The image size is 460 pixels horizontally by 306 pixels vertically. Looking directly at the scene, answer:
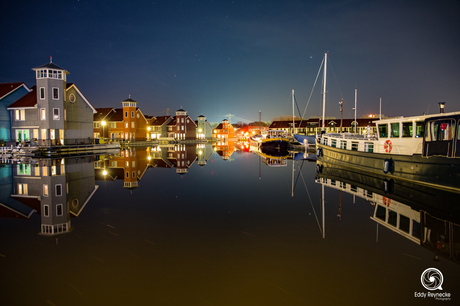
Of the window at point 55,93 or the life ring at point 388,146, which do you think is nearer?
the life ring at point 388,146

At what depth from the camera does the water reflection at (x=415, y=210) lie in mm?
7246

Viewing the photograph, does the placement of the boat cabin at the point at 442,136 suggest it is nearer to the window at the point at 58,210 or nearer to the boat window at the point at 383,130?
the boat window at the point at 383,130

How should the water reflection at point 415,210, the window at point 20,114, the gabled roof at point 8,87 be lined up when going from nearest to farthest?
the water reflection at point 415,210
the window at point 20,114
the gabled roof at point 8,87

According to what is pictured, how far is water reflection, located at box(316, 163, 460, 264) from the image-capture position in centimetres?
725

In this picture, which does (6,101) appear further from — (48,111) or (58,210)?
(58,210)

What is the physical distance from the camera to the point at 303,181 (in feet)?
57.5

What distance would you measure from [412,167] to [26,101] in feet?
153

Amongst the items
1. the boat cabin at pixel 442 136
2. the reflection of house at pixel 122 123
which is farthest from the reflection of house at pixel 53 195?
the reflection of house at pixel 122 123

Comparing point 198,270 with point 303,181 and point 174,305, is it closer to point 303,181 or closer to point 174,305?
point 174,305

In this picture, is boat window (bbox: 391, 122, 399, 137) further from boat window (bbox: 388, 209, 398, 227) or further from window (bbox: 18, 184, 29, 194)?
window (bbox: 18, 184, 29, 194)

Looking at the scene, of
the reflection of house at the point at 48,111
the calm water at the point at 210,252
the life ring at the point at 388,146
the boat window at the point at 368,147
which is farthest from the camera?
the reflection of house at the point at 48,111

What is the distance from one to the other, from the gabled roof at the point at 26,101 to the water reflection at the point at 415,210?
3990 centimetres

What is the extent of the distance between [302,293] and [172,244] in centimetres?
344

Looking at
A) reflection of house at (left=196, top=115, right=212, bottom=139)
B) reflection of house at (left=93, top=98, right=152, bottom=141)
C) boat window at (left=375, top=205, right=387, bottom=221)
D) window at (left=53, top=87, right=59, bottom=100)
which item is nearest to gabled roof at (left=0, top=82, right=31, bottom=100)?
window at (left=53, top=87, right=59, bottom=100)
